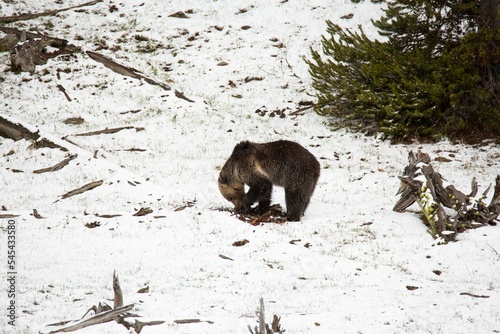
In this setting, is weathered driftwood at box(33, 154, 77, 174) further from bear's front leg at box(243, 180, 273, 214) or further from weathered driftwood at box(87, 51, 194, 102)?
weathered driftwood at box(87, 51, 194, 102)

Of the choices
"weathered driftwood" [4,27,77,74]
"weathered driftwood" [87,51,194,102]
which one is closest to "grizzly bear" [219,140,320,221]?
"weathered driftwood" [87,51,194,102]

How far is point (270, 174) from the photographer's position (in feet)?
32.6

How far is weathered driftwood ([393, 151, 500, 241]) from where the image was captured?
29.1ft

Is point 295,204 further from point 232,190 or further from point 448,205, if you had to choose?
point 448,205

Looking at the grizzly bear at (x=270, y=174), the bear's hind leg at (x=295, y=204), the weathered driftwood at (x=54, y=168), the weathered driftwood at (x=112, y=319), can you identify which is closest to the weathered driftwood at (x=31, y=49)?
the weathered driftwood at (x=54, y=168)

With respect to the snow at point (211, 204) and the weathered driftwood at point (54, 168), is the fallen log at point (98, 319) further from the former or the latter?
the weathered driftwood at point (54, 168)

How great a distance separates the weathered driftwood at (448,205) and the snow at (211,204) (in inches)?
11.3

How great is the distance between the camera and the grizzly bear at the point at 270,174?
31.7 ft

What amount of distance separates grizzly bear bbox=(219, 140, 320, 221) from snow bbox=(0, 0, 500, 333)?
1.61 feet

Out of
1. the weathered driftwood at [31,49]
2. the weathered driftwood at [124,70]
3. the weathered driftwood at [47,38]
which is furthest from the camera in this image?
the weathered driftwood at [47,38]

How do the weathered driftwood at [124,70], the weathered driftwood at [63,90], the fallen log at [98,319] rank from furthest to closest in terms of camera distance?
the weathered driftwood at [124,70] < the weathered driftwood at [63,90] < the fallen log at [98,319]

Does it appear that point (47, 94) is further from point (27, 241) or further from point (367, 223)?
point (367, 223)

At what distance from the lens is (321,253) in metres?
8.40

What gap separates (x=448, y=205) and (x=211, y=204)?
522 cm
